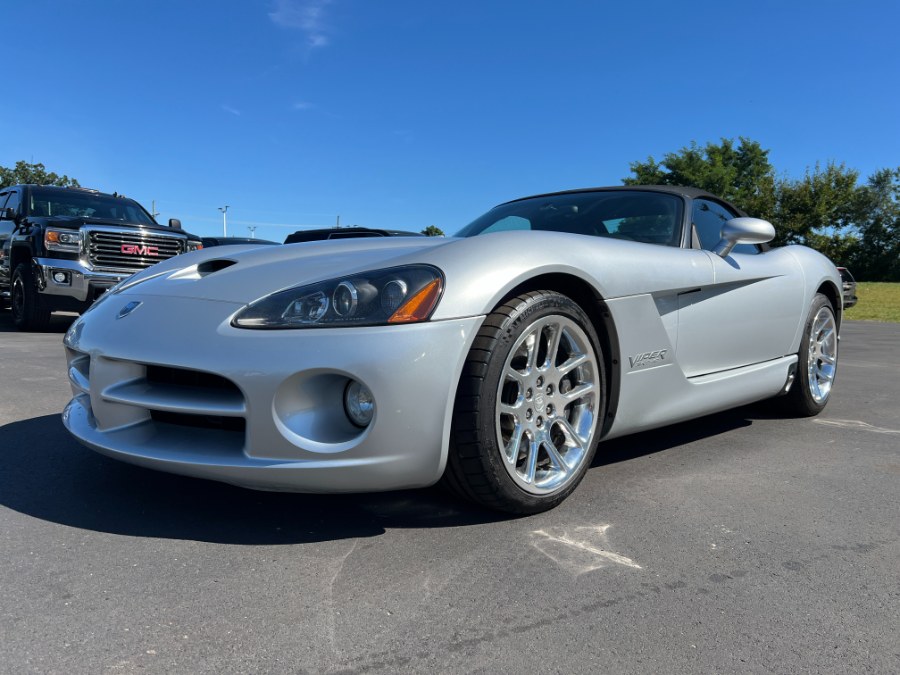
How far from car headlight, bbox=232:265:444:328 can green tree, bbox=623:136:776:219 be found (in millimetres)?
43300

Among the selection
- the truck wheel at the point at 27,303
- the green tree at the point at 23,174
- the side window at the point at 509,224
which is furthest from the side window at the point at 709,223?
the green tree at the point at 23,174

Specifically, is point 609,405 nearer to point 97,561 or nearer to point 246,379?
point 246,379

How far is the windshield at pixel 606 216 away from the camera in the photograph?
3.39 m

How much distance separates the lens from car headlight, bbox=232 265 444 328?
6.69ft

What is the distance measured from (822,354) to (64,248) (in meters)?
A: 7.72

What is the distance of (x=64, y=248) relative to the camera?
801 centimetres

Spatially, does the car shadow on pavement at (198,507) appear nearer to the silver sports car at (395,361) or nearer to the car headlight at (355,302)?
the silver sports car at (395,361)

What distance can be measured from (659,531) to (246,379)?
1.38 meters

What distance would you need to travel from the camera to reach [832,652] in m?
1.56

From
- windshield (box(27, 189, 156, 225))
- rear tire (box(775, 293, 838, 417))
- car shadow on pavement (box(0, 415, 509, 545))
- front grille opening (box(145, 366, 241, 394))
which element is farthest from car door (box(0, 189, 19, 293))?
rear tire (box(775, 293, 838, 417))

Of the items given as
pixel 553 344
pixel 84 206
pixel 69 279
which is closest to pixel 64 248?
pixel 69 279

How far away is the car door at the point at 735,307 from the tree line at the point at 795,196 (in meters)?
25.2

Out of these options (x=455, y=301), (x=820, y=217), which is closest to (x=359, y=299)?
(x=455, y=301)

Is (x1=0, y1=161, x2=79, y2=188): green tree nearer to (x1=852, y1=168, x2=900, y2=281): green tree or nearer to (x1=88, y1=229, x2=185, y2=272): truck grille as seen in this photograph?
(x1=88, y1=229, x2=185, y2=272): truck grille
